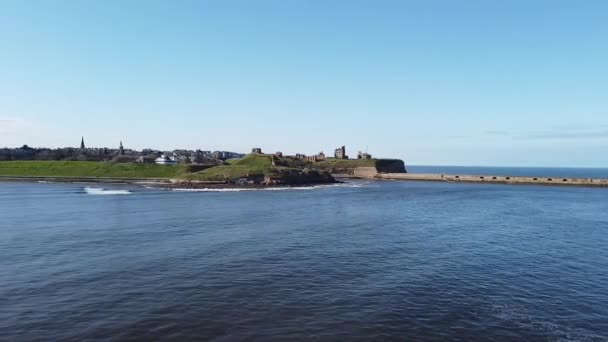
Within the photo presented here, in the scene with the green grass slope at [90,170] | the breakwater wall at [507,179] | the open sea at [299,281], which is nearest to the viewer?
the open sea at [299,281]

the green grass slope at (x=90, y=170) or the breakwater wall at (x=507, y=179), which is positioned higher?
the green grass slope at (x=90, y=170)

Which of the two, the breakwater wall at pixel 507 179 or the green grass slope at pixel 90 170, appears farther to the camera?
the green grass slope at pixel 90 170

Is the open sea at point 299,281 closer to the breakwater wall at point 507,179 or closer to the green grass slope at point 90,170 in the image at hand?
the green grass slope at point 90,170

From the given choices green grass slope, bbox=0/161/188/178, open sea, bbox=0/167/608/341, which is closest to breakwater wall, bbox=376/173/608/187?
green grass slope, bbox=0/161/188/178

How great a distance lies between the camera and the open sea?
67.3 feet

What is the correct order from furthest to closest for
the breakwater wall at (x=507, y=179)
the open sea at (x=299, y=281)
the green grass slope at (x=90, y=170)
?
the green grass slope at (x=90, y=170), the breakwater wall at (x=507, y=179), the open sea at (x=299, y=281)

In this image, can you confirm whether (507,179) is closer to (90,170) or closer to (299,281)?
(90,170)

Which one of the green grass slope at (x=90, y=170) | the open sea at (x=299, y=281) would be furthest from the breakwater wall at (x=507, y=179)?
the open sea at (x=299, y=281)

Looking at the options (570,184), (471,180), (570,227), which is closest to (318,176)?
(471,180)

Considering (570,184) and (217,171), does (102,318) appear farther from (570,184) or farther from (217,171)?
(570,184)

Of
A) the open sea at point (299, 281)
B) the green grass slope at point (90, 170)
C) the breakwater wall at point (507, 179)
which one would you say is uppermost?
the green grass slope at point (90, 170)

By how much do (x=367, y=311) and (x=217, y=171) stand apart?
126 m

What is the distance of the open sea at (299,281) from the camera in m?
20.5

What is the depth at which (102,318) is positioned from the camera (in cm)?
2134
